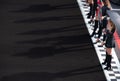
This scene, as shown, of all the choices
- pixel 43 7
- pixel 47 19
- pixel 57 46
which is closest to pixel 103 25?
pixel 57 46

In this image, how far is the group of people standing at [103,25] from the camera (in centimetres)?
913

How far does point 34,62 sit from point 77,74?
4.12ft

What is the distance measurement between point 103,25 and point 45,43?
182 cm

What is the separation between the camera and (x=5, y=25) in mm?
11555

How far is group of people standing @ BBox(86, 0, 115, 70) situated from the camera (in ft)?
30.0

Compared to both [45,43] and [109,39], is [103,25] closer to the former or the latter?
[109,39]

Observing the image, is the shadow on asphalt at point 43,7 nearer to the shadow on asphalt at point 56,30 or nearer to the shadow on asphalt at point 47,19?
the shadow on asphalt at point 47,19

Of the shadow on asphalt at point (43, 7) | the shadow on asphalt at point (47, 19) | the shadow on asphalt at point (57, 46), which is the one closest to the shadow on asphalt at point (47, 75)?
the shadow on asphalt at point (57, 46)

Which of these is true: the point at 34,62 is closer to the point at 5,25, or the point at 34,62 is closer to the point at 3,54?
the point at 3,54

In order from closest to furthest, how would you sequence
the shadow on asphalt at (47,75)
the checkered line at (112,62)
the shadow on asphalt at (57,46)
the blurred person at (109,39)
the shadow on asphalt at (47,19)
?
the shadow on asphalt at (47,75)
the blurred person at (109,39)
the checkered line at (112,62)
the shadow on asphalt at (57,46)
the shadow on asphalt at (47,19)

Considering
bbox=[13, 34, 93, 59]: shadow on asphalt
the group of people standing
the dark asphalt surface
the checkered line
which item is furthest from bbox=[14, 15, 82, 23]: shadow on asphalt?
bbox=[13, 34, 93, 59]: shadow on asphalt

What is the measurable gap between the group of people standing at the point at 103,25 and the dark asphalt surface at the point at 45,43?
326 mm

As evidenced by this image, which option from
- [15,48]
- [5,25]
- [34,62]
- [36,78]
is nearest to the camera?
[36,78]

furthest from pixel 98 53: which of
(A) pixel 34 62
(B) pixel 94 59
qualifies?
(A) pixel 34 62
